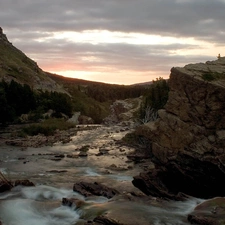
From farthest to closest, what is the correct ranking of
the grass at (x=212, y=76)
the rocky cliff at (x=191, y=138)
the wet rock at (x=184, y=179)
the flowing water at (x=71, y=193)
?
the grass at (x=212, y=76), the rocky cliff at (x=191, y=138), the wet rock at (x=184, y=179), the flowing water at (x=71, y=193)

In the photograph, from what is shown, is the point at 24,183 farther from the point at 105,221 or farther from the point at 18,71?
the point at 18,71

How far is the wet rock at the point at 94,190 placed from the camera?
72.6ft

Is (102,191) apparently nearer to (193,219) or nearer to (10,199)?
(10,199)

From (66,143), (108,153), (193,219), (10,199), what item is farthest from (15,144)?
(193,219)

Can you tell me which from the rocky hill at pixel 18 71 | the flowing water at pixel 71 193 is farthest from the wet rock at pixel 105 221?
the rocky hill at pixel 18 71

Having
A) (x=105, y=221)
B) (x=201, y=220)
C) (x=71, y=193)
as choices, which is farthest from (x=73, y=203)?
(x=201, y=220)

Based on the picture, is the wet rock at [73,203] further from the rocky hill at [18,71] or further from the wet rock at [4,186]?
the rocky hill at [18,71]

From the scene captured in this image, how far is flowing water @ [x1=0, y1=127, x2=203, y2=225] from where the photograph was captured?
57.7 feet

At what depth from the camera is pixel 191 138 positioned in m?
23.2

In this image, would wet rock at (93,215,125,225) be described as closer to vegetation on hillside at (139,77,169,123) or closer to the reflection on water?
the reflection on water

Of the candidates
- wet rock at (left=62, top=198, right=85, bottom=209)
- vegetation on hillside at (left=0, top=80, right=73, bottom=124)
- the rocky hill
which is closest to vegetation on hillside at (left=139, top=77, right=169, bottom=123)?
vegetation on hillside at (left=0, top=80, right=73, bottom=124)

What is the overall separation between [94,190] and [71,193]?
1534 mm

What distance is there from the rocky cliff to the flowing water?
1.42 meters

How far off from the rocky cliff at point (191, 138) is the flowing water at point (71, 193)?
1.42m
